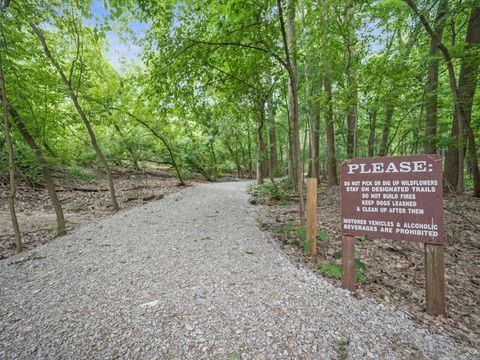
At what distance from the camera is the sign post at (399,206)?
221 centimetres

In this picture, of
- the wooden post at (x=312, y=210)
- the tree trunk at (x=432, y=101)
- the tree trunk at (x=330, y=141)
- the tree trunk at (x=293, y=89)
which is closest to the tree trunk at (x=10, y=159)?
the tree trunk at (x=293, y=89)

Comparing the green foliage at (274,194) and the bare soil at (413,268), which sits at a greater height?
the green foliage at (274,194)

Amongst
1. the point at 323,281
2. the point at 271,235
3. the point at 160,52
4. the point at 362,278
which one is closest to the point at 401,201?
the point at 362,278

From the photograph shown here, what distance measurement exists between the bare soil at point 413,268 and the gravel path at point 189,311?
26cm

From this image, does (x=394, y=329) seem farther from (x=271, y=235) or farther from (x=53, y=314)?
(x=53, y=314)

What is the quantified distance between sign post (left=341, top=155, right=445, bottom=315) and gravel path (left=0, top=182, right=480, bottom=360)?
20.7 inches

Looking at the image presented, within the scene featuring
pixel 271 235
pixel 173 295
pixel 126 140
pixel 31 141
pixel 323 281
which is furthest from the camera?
pixel 126 140

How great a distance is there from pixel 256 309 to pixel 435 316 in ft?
5.75

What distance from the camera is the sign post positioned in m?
2.21

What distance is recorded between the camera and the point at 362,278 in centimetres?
281

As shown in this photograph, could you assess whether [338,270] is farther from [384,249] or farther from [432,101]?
[432,101]

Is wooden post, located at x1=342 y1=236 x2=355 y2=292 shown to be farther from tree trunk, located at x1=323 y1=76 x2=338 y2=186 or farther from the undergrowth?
tree trunk, located at x1=323 y1=76 x2=338 y2=186

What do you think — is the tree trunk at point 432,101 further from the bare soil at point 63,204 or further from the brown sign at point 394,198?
the bare soil at point 63,204

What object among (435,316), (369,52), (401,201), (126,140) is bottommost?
(435,316)
